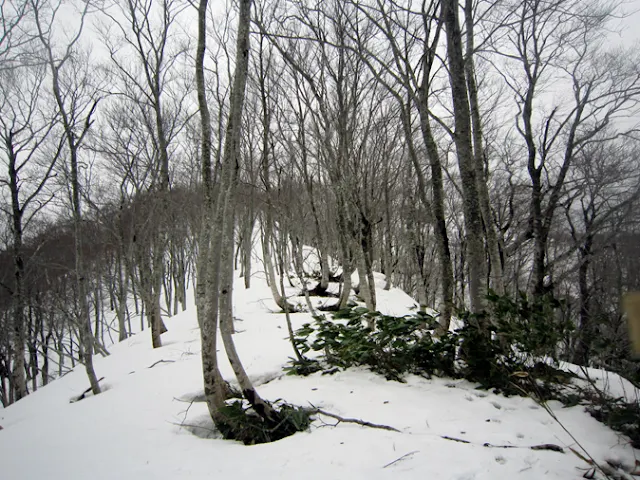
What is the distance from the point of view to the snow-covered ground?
87.0 inches

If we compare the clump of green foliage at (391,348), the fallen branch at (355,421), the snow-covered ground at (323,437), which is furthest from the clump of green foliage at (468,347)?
the fallen branch at (355,421)

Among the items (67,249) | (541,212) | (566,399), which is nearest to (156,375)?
(566,399)

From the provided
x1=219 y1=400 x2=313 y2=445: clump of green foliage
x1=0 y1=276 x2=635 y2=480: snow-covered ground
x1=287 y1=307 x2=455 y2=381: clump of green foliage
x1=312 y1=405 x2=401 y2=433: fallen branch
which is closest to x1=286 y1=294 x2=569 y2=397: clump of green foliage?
x1=287 y1=307 x2=455 y2=381: clump of green foliage

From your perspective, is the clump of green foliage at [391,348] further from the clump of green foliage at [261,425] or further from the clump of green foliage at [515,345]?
the clump of green foliage at [261,425]

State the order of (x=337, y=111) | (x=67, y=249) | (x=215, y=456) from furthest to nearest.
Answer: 1. (x=67, y=249)
2. (x=337, y=111)
3. (x=215, y=456)

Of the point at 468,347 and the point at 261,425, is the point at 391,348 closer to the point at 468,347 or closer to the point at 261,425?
the point at 468,347

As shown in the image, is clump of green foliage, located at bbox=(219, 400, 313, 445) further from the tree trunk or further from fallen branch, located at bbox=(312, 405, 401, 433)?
the tree trunk

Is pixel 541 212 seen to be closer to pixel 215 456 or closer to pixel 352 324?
pixel 352 324

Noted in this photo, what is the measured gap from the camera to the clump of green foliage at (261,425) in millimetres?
3035

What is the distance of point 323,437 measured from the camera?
274 centimetres

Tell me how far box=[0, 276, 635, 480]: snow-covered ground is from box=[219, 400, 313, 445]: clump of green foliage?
5.0 inches

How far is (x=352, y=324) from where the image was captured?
4.33 metres

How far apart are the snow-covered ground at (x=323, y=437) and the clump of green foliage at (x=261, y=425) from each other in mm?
Result: 126

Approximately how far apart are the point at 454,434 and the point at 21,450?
4.56 m
